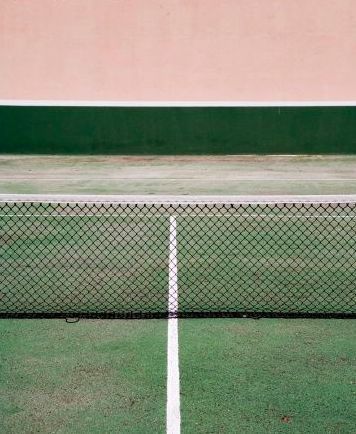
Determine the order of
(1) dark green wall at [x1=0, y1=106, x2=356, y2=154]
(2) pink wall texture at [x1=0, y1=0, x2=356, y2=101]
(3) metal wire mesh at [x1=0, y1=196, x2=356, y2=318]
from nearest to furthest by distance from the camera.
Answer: (3) metal wire mesh at [x1=0, y1=196, x2=356, y2=318] < (2) pink wall texture at [x1=0, y1=0, x2=356, y2=101] < (1) dark green wall at [x1=0, y1=106, x2=356, y2=154]

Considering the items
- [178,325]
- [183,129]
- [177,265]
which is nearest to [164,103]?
[183,129]

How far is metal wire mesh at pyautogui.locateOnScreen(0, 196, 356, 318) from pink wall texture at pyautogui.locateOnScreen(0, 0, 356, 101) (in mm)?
12948

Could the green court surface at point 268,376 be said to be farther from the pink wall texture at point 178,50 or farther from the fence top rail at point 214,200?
the pink wall texture at point 178,50

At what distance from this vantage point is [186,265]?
8273 mm

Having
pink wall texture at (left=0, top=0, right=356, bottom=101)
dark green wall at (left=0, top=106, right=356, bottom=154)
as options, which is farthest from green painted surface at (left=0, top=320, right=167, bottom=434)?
pink wall texture at (left=0, top=0, right=356, bottom=101)

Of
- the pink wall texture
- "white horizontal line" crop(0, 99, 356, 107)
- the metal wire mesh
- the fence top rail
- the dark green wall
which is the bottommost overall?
the metal wire mesh

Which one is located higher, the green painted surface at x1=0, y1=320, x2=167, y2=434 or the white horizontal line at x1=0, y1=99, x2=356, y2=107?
the white horizontal line at x1=0, y1=99, x2=356, y2=107

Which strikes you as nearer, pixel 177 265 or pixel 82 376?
pixel 82 376

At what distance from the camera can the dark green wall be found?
23172 millimetres

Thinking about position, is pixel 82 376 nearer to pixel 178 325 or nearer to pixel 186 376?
pixel 186 376

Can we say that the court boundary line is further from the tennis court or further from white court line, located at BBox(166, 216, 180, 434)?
white court line, located at BBox(166, 216, 180, 434)

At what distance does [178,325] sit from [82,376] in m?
1.42

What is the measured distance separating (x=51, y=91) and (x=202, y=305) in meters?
18.8

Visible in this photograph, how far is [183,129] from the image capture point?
23.3 m
